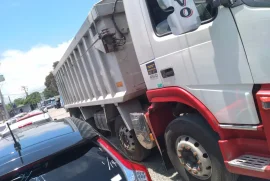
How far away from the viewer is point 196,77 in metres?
2.88

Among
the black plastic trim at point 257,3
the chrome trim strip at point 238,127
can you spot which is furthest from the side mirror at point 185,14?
the chrome trim strip at point 238,127

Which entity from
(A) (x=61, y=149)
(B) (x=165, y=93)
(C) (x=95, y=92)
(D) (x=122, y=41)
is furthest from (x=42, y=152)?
(C) (x=95, y=92)

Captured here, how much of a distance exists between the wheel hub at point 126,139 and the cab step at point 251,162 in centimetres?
253

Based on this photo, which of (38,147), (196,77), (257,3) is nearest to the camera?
(257,3)

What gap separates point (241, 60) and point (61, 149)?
5.76 ft

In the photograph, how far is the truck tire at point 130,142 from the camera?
4.89 m

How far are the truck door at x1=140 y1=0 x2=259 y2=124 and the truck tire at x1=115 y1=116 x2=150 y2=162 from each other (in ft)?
6.16

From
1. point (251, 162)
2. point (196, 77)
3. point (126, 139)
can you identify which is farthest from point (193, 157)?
point (126, 139)

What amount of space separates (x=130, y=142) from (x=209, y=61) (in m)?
2.77

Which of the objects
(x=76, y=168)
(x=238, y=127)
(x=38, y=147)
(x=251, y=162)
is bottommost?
(x=251, y=162)

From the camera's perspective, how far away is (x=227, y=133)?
2.73 metres

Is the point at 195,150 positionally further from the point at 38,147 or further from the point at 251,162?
the point at 38,147

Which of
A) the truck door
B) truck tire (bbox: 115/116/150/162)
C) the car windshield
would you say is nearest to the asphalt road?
truck tire (bbox: 115/116/150/162)

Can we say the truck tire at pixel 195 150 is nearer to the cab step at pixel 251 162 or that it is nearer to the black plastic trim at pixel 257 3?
the cab step at pixel 251 162
